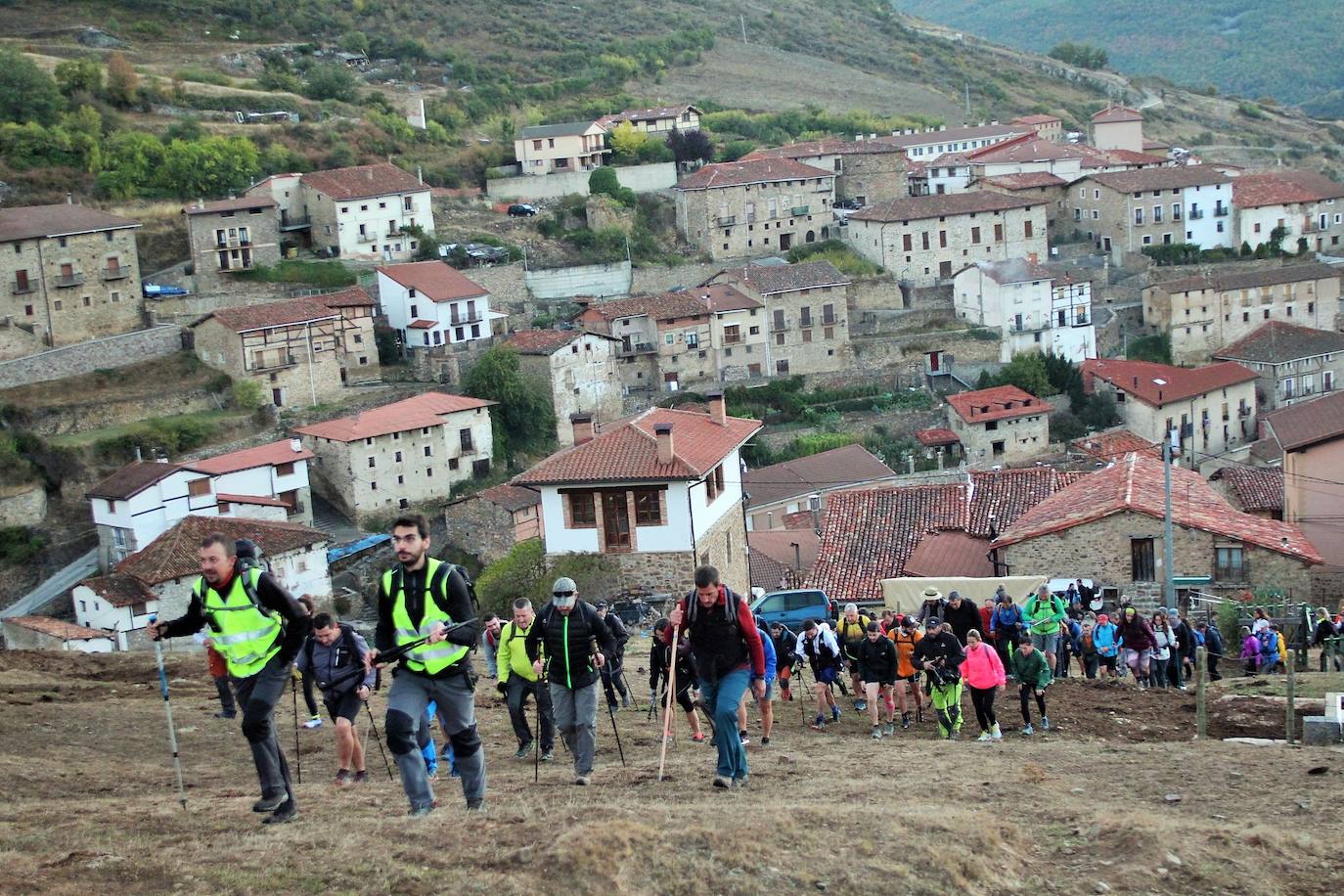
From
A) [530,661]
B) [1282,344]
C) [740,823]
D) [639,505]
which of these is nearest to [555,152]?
[1282,344]

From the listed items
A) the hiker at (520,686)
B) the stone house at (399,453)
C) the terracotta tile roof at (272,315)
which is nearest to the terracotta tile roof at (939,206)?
the stone house at (399,453)

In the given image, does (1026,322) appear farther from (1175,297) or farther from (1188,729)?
(1188,729)

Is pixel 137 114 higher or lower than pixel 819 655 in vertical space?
higher

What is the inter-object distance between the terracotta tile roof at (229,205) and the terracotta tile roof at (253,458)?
45.2ft

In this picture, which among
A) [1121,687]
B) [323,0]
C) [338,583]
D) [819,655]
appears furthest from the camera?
[323,0]

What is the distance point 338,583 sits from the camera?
147ft

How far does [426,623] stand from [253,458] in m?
40.0

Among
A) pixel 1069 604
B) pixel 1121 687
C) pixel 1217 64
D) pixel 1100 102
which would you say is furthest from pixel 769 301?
pixel 1217 64

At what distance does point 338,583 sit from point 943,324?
32.5m

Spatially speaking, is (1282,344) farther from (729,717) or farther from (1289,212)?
(729,717)

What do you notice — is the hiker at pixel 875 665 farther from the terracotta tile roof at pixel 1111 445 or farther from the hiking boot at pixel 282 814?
the terracotta tile roof at pixel 1111 445

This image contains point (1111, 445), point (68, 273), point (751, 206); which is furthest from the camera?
point (751, 206)

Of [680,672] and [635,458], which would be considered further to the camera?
[635,458]

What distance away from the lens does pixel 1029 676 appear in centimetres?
1420
